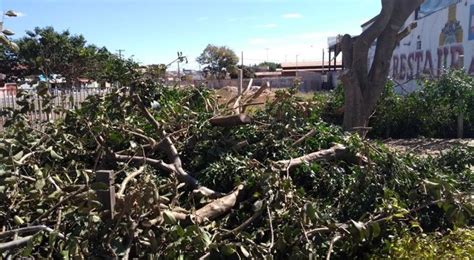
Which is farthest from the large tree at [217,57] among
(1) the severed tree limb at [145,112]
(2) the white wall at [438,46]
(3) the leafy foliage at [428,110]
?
(1) the severed tree limb at [145,112]

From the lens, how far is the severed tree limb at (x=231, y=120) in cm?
406

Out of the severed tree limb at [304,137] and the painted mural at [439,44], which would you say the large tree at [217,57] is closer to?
the painted mural at [439,44]

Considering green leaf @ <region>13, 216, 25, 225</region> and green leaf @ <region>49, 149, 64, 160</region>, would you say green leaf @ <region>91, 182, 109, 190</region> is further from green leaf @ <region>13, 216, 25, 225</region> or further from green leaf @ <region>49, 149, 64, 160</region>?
green leaf @ <region>49, 149, 64, 160</region>

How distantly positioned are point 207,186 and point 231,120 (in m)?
0.76

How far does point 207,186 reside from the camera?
3.51m

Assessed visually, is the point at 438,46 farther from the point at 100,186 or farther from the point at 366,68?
the point at 100,186

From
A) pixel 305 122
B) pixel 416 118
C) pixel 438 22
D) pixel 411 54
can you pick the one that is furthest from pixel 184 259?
pixel 411 54

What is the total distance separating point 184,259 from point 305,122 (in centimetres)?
217

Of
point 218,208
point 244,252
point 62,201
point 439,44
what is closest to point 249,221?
point 218,208

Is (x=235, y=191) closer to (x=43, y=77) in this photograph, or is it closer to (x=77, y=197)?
(x=77, y=197)

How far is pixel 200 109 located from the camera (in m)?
5.32

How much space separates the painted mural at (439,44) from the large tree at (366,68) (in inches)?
272

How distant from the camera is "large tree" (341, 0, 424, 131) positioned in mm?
8258

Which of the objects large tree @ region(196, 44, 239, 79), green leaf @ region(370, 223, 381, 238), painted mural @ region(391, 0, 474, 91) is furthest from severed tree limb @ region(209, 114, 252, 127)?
large tree @ region(196, 44, 239, 79)
